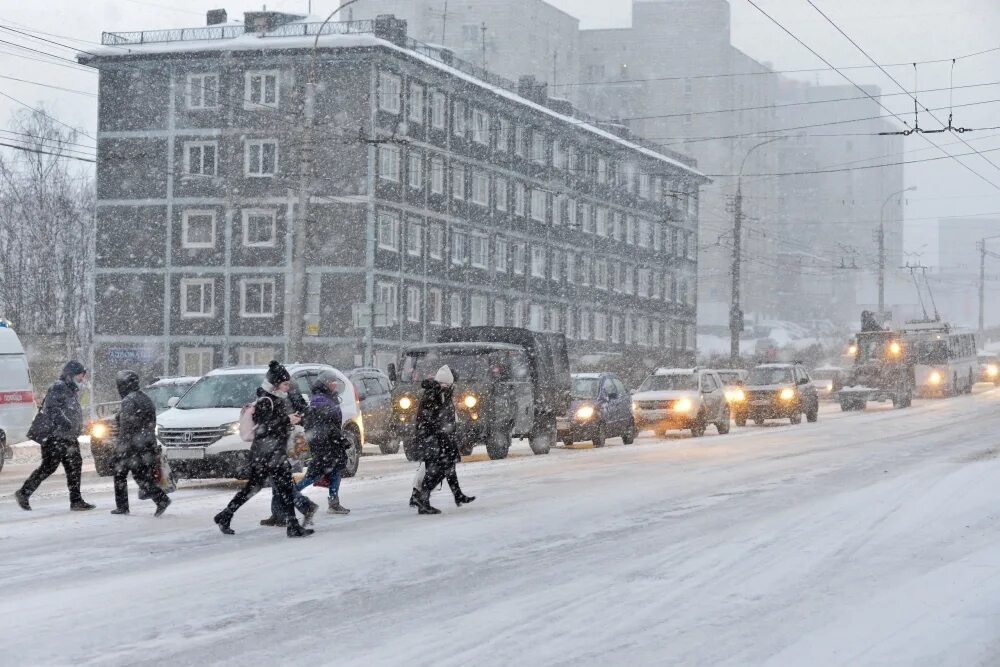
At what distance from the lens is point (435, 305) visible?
214 ft

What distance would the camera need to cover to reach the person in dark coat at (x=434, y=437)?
14.8 meters

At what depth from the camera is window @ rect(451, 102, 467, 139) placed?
2608 inches

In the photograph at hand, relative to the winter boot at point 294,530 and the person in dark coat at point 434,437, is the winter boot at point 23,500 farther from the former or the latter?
the person in dark coat at point 434,437

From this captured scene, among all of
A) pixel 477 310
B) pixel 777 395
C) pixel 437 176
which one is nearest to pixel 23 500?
pixel 777 395

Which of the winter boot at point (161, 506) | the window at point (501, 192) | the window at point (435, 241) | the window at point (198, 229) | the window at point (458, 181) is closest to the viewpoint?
the winter boot at point (161, 506)

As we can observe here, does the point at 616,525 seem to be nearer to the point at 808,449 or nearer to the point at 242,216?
the point at 808,449

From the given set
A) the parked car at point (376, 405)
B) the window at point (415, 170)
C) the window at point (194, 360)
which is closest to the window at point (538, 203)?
the window at point (415, 170)

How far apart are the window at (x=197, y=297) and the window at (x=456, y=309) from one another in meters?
10.9

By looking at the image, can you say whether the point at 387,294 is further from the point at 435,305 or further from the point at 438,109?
the point at 438,109

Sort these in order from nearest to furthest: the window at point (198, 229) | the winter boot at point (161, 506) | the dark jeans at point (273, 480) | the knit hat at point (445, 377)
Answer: the dark jeans at point (273, 480) → the winter boot at point (161, 506) → the knit hat at point (445, 377) → the window at point (198, 229)

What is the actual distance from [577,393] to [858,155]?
13949cm

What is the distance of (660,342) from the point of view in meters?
91.5

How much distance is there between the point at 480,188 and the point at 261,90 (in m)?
12.3

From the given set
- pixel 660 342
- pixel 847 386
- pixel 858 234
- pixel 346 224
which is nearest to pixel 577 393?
pixel 847 386
